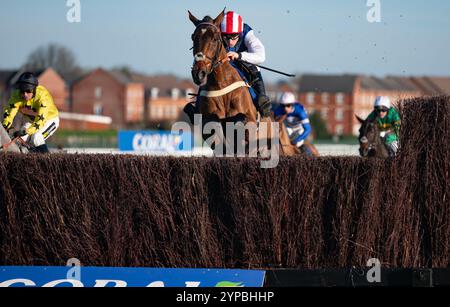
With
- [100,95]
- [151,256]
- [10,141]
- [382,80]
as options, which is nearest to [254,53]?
[10,141]

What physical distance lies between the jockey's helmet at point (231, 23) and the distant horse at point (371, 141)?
126 inches

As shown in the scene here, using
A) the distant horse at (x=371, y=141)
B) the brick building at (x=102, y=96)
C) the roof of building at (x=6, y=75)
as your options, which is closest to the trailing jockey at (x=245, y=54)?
the distant horse at (x=371, y=141)

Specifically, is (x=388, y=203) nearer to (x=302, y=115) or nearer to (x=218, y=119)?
(x=218, y=119)

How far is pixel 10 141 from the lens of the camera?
9023 millimetres

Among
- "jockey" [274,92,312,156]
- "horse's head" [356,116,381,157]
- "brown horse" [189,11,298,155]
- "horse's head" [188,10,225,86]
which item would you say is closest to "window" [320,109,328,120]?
"jockey" [274,92,312,156]

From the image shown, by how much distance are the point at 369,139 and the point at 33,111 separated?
4857 mm

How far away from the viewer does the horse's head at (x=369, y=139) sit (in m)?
11.9

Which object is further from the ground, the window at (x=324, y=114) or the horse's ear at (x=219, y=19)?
the horse's ear at (x=219, y=19)

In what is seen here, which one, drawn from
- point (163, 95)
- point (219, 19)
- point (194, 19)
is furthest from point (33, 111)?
point (163, 95)

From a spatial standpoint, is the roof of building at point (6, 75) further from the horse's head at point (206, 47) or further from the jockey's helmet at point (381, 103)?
the horse's head at point (206, 47)

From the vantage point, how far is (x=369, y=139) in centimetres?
1209

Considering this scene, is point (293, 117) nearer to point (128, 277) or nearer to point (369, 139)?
point (369, 139)

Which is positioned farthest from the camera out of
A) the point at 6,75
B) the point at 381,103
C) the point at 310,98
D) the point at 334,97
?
the point at 310,98
